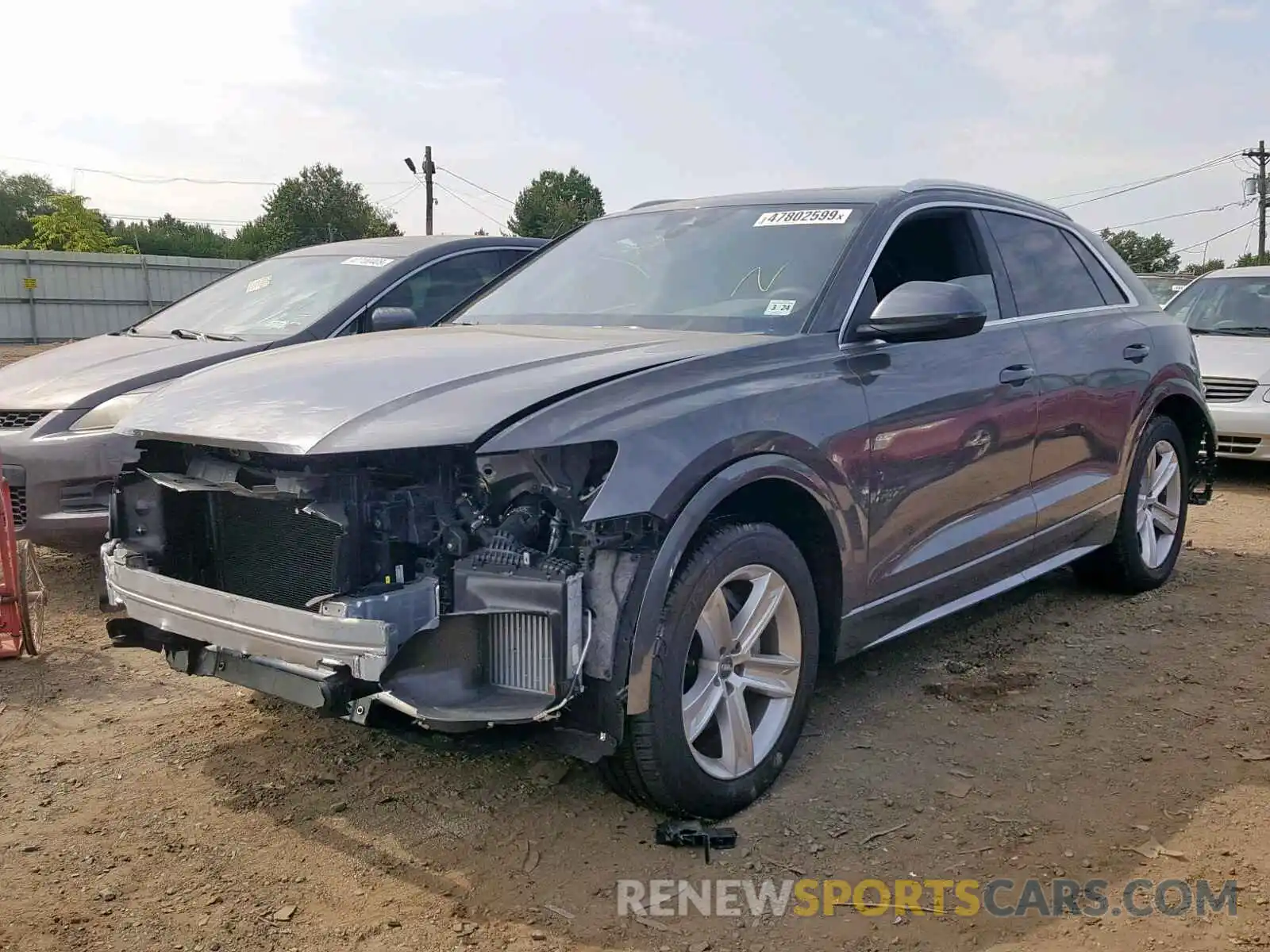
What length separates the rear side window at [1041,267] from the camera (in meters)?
4.54

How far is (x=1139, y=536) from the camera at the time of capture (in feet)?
17.5

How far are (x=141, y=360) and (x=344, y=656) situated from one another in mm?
3804

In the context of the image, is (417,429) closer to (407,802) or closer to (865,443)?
(407,802)

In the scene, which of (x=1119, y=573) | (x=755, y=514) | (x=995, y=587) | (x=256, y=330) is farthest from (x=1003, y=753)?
(x=256, y=330)

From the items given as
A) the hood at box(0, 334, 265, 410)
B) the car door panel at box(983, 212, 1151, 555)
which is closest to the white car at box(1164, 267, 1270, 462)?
the car door panel at box(983, 212, 1151, 555)

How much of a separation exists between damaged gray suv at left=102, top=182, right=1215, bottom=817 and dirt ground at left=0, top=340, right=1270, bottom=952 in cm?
28

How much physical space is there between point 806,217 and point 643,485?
66.4 inches

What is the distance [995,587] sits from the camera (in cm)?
433

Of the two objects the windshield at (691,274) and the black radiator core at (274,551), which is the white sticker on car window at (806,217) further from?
the black radiator core at (274,551)

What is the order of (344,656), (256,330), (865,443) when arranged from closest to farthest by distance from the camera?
1. (344,656)
2. (865,443)
3. (256,330)

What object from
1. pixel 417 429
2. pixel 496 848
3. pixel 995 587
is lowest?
pixel 496 848

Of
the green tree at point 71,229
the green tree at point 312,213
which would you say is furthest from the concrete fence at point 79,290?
the green tree at point 312,213

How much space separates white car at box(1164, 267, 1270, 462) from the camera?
8.52m

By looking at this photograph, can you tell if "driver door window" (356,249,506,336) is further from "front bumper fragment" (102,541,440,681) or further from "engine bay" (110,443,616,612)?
"engine bay" (110,443,616,612)
